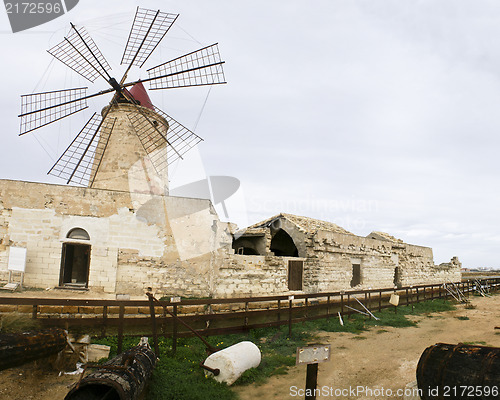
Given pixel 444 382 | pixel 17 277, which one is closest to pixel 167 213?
pixel 17 277

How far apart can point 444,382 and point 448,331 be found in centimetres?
608

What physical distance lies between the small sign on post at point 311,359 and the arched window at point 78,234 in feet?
24.0

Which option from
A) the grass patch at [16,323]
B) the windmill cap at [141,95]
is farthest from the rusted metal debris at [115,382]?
the windmill cap at [141,95]

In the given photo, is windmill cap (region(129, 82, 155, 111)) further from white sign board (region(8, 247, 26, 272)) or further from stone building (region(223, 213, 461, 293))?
white sign board (region(8, 247, 26, 272))

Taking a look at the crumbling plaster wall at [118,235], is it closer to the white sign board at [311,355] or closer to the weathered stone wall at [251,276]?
the weathered stone wall at [251,276]

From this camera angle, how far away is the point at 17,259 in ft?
28.6

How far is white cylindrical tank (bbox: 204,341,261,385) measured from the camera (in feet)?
18.7

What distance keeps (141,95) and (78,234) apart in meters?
6.68

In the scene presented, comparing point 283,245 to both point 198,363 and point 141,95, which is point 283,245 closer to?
point 141,95

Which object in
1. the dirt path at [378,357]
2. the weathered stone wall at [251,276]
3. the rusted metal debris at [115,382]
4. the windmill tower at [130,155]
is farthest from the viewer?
the windmill tower at [130,155]

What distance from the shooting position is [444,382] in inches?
163

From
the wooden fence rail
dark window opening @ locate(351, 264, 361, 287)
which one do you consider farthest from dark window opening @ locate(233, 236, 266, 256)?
dark window opening @ locate(351, 264, 361, 287)

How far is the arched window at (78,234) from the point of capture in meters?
9.36

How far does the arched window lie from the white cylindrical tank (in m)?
5.33
